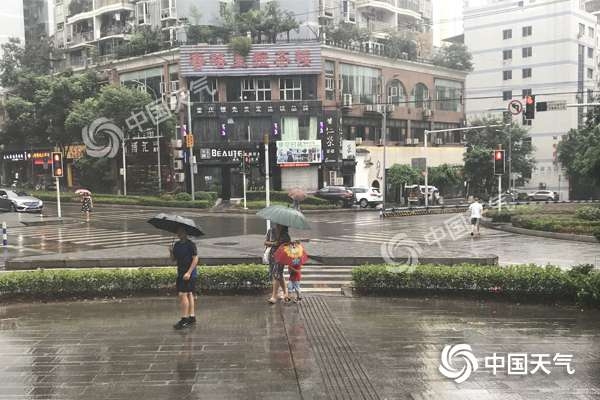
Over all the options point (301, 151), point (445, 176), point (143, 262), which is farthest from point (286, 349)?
point (445, 176)

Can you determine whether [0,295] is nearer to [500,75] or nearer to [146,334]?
[146,334]

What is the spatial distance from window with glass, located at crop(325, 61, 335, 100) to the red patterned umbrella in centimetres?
3803

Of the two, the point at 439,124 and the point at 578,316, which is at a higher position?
the point at 439,124

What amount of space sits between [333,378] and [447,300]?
468 cm

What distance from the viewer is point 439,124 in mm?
56469

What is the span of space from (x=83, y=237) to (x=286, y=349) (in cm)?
1653

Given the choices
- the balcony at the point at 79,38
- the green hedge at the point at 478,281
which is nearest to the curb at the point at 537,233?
the green hedge at the point at 478,281

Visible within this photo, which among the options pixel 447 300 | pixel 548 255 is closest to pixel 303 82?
pixel 548 255

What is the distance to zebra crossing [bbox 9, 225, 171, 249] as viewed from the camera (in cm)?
1894

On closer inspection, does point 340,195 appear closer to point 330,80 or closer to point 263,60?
point 330,80

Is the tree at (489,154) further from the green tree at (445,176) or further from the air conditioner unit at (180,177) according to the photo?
the air conditioner unit at (180,177)

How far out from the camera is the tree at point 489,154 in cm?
4650

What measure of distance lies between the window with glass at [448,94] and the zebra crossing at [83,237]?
40797mm

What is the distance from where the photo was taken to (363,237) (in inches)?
820
